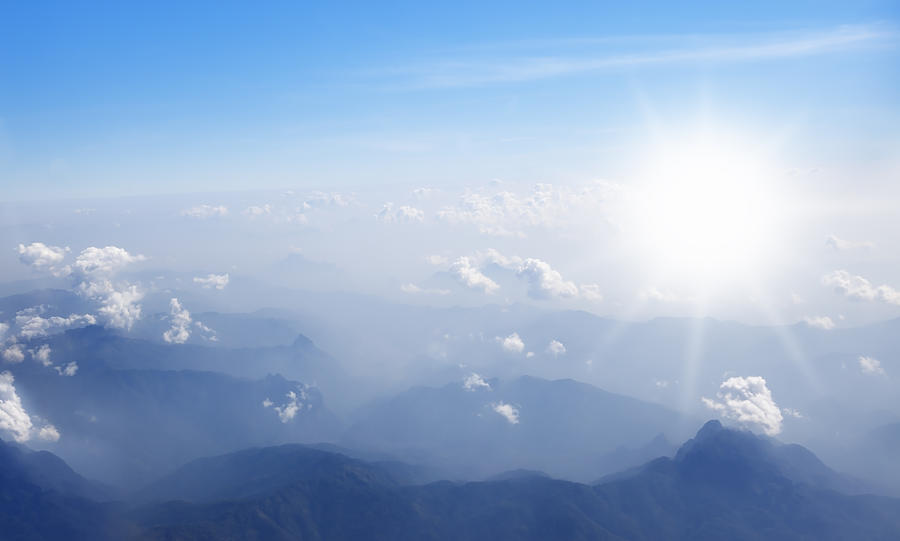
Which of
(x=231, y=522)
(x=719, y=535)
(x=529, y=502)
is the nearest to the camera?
(x=231, y=522)

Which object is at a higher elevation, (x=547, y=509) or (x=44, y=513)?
(x=547, y=509)

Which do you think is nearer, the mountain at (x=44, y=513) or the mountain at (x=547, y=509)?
the mountain at (x=44, y=513)

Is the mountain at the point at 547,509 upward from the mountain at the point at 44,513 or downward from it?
upward

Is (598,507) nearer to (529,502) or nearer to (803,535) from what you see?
(529,502)

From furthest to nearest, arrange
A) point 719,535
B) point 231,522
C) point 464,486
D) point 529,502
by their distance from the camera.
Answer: point 464,486 < point 529,502 < point 719,535 < point 231,522

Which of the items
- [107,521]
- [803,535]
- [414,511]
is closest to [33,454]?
[107,521]

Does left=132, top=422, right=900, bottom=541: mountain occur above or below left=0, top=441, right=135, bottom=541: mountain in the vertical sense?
above

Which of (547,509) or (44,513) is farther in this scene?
(547,509)

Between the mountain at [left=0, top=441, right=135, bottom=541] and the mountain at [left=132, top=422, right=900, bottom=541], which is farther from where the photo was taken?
the mountain at [left=132, top=422, right=900, bottom=541]
